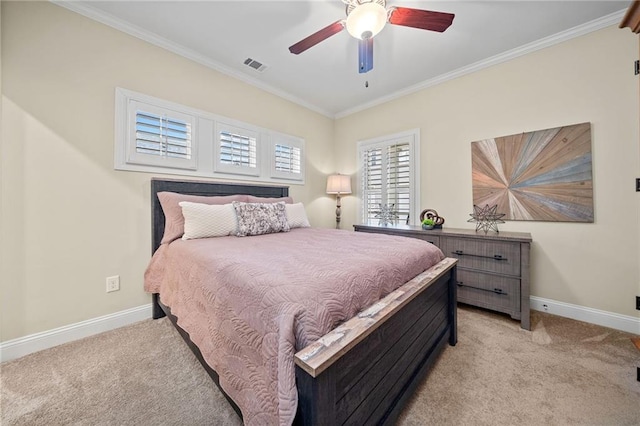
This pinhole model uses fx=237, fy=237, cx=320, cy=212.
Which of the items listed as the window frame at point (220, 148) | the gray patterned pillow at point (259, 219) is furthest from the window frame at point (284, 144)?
the gray patterned pillow at point (259, 219)

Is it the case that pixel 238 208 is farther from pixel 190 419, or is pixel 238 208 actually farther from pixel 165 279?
pixel 190 419

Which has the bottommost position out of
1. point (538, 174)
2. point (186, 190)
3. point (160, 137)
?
point (186, 190)

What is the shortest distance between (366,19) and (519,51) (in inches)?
83.3

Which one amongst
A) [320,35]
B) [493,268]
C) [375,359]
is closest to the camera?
[375,359]

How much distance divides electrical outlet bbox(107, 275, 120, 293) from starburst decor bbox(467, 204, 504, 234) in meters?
3.60

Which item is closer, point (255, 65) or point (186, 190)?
point (186, 190)

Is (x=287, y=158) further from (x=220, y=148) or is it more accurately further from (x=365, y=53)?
(x=365, y=53)

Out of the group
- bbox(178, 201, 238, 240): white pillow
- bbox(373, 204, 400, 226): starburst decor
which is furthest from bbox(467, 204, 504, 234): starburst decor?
bbox(178, 201, 238, 240): white pillow

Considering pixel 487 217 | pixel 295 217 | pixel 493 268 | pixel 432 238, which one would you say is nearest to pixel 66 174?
pixel 295 217

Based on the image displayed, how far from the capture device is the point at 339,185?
12.7 ft

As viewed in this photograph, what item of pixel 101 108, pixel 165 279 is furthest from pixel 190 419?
pixel 101 108

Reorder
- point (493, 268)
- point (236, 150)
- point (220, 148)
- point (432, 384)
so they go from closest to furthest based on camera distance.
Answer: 1. point (432, 384)
2. point (493, 268)
3. point (220, 148)
4. point (236, 150)

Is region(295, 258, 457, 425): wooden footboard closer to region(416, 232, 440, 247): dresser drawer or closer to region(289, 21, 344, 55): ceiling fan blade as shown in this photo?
region(416, 232, 440, 247): dresser drawer

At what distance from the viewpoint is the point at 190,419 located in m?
1.21
